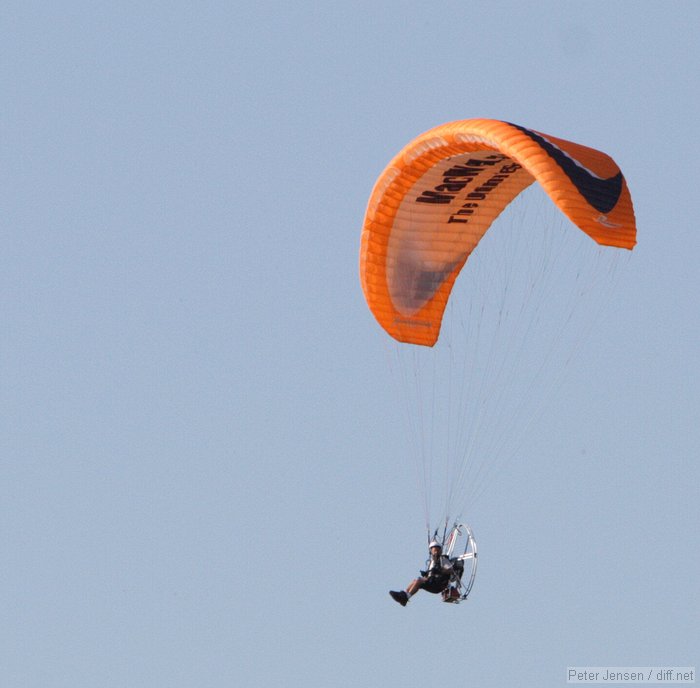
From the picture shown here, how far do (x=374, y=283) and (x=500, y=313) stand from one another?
4140mm

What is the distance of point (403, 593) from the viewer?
45531mm

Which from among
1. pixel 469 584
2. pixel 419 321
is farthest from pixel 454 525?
pixel 419 321

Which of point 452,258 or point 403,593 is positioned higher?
point 452,258

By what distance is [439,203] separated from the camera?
47.8 meters

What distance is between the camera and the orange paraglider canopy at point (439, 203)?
148 feet

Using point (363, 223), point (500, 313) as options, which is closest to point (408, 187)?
point (363, 223)

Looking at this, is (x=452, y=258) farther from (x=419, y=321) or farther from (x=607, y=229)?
(x=607, y=229)

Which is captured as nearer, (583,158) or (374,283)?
(583,158)

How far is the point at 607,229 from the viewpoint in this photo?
144 feet

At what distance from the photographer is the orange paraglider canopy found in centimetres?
4506

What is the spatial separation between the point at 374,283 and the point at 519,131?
4.34 m

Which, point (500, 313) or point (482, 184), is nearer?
point (500, 313)

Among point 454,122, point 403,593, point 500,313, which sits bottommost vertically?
point 403,593

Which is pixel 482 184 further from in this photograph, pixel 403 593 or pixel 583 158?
pixel 403 593
